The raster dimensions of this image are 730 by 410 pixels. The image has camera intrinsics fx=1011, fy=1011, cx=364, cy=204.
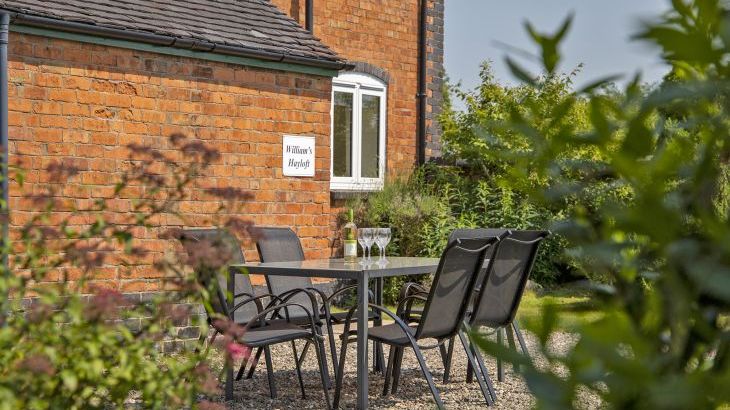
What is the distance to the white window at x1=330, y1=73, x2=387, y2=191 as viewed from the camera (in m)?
12.0

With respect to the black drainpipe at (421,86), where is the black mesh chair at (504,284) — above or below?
below

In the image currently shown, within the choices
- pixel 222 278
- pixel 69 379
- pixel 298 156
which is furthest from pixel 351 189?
pixel 69 379

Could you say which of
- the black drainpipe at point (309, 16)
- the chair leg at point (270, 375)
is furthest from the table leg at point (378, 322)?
the black drainpipe at point (309, 16)

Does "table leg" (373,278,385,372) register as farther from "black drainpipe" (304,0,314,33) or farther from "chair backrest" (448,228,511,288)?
"black drainpipe" (304,0,314,33)

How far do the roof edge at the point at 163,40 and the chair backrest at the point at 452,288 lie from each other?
3.71m

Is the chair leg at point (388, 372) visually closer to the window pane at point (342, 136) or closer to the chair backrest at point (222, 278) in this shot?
the chair backrest at point (222, 278)

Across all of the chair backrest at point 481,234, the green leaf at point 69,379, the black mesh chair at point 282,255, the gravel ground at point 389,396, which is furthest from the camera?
the chair backrest at point 481,234

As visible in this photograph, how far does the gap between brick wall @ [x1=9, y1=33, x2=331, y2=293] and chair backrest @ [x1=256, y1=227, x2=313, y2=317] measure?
1.96 feet

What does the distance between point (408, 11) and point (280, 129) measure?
14.7 ft

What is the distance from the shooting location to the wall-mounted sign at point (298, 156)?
9.12 meters

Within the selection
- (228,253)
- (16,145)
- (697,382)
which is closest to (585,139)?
(697,382)

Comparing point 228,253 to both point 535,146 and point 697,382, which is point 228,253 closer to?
point 535,146

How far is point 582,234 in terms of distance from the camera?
0.88 m

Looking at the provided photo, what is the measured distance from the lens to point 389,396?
20.1 feet
